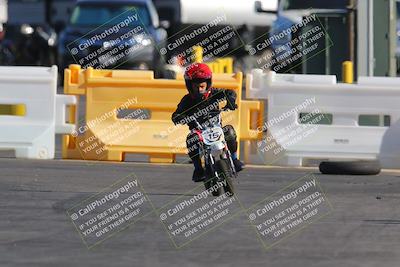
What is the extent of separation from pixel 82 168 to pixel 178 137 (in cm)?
161

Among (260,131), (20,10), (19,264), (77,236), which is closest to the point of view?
(19,264)

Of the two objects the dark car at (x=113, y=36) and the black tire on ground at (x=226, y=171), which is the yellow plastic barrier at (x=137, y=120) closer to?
the black tire on ground at (x=226, y=171)

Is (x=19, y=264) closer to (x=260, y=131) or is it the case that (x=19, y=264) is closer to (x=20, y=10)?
(x=260, y=131)

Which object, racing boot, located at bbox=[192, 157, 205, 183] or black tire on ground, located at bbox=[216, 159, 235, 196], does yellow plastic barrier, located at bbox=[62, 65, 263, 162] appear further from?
black tire on ground, located at bbox=[216, 159, 235, 196]

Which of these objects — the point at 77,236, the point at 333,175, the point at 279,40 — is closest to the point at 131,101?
the point at 333,175

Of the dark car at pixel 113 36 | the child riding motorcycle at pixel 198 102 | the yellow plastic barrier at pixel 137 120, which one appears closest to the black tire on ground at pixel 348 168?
the yellow plastic barrier at pixel 137 120

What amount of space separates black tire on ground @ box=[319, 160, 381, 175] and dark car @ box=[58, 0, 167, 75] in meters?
19.8

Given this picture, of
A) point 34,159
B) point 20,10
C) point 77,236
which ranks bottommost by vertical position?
point 20,10

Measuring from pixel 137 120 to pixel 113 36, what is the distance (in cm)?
1876

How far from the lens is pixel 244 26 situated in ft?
153

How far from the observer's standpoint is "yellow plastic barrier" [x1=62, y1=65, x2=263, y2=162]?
19109mm

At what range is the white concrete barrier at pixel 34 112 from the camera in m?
19.4

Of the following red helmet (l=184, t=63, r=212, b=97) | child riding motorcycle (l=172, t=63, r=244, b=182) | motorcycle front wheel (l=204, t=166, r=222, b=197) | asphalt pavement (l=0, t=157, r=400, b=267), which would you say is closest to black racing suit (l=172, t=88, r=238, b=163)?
child riding motorcycle (l=172, t=63, r=244, b=182)

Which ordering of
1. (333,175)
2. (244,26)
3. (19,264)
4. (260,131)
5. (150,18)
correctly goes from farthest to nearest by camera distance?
(244,26)
(150,18)
(260,131)
(333,175)
(19,264)
